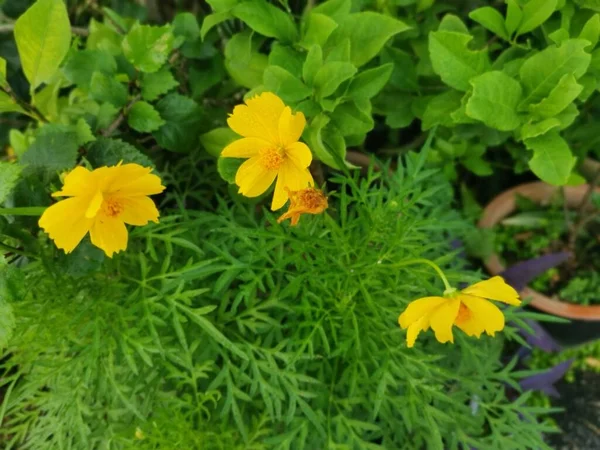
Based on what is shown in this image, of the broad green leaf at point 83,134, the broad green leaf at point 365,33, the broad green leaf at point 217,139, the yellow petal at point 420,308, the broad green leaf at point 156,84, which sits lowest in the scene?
the broad green leaf at point 217,139

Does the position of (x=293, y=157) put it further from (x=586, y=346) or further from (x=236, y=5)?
(x=586, y=346)

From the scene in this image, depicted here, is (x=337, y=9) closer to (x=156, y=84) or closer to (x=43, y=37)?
(x=156, y=84)

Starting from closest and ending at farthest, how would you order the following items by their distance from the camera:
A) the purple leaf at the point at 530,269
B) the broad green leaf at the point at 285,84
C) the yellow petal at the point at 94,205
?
the yellow petal at the point at 94,205 < the broad green leaf at the point at 285,84 < the purple leaf at the point at 530,269

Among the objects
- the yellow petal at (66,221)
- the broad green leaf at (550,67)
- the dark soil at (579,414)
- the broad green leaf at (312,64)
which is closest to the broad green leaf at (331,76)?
the broad green leaf at (312,64)

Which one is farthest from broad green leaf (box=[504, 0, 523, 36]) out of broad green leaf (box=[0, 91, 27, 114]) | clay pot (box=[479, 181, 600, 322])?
broad green leaf (box=[0, 91, 27, 114])

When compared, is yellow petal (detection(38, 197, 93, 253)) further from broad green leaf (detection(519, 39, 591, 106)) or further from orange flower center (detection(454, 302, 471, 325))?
broad green leaf (detection(519, 39, 591, 106))

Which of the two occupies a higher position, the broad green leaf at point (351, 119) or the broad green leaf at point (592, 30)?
the broad green leaf at point (592, 30)

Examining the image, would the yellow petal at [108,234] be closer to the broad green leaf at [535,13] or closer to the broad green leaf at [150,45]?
the broad green leaf at [150,45]
